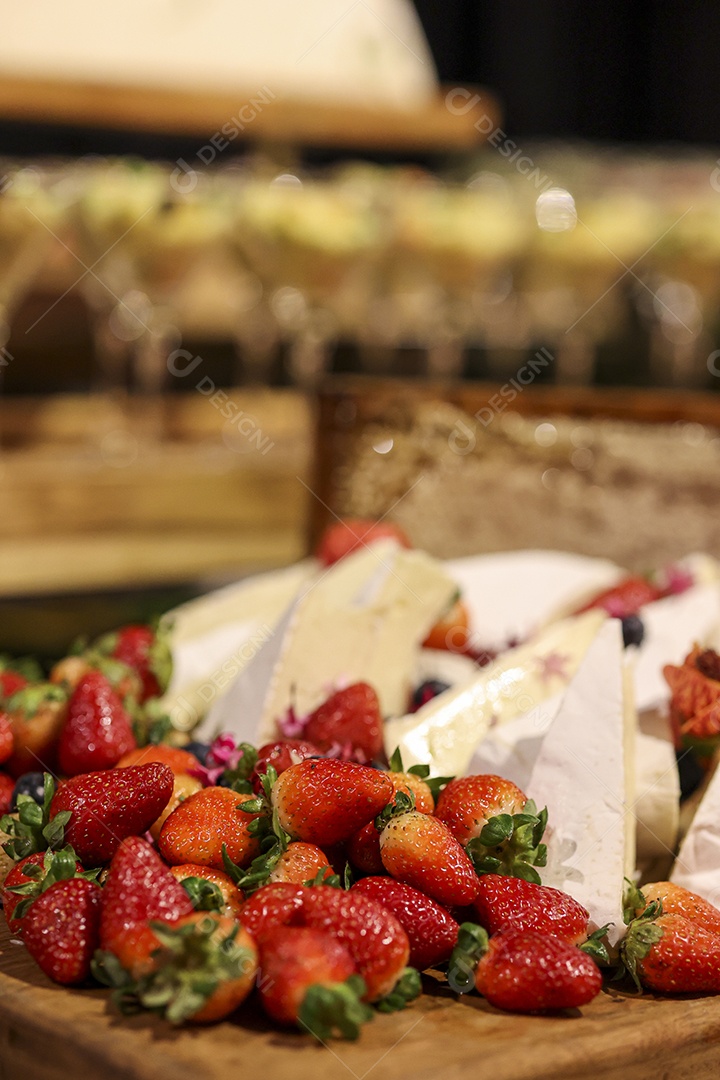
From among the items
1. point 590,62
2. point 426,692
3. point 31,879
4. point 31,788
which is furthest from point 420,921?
point 590,62

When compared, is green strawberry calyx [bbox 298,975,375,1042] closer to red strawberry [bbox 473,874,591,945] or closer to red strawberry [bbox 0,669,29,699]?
red strawberry [bbox 473,874,591,945]

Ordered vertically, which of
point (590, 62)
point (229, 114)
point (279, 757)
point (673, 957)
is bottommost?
point (673, 957)

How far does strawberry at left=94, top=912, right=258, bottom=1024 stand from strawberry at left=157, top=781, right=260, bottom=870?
0.13m

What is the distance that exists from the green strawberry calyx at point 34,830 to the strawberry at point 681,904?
0.42 m

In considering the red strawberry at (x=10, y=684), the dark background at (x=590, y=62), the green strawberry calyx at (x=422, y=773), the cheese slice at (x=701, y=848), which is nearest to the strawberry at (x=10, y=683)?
the red strawberry at (x=10, y=684)

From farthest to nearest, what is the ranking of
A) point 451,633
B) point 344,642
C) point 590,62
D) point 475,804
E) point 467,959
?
point 590,62
point 451,633
point 344,642
point 475,804
point 467,959

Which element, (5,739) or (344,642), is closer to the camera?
(5,739)

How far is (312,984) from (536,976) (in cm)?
15

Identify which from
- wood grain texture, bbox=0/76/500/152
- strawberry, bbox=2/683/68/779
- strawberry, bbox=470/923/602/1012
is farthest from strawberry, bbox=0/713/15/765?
wood grain texture, bbox=0/76/500/152

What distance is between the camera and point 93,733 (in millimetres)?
1111

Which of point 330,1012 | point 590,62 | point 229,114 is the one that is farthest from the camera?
point 590,62

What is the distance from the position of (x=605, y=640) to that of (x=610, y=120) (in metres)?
3.86

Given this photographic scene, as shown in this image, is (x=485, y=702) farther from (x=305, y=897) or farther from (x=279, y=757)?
(x=305, y=897)

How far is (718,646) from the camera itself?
4.36 feet
